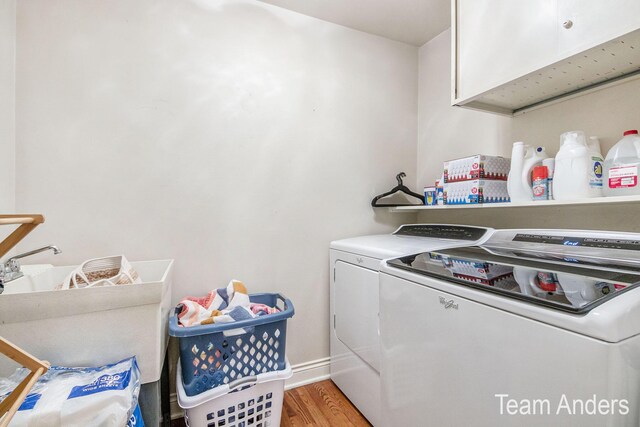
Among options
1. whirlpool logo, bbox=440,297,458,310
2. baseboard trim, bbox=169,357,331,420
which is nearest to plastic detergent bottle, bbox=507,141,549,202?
whirlpool logo, bbox=440,297,458,310

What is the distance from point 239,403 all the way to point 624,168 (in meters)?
1.85

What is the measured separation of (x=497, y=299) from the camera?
2.59 feet

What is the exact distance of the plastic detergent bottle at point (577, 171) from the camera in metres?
1.17

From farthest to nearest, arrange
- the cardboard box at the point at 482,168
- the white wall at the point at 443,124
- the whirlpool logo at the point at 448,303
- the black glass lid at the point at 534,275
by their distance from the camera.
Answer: the white wall at the point at 443,124
the cardboard box at the point at 482,168
the whirlpool logo at the point at 448,303
the black glass lid at the point at 534,275

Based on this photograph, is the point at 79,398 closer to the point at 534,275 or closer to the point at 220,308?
the point at 220,308

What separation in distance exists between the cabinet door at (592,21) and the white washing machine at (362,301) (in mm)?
864

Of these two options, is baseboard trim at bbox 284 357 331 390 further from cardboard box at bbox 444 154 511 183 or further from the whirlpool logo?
cardboard box at bbox 444 154 511 183

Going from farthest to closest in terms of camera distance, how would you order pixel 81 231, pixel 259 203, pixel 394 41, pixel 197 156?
pixel 394 41 → pixel 259 203 → pixel 197 156 → pixel 81 231

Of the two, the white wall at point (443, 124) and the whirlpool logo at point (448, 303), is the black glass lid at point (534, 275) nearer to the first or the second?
the whirlpool logo at point (448, 303)

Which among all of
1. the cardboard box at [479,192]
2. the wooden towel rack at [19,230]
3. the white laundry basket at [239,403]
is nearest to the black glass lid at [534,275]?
the cardboard box at [479,192]

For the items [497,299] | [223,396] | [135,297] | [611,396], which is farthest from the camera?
[223,396]

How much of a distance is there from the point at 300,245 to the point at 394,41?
67.8 inches

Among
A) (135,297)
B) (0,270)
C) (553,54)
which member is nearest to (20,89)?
(0,270)

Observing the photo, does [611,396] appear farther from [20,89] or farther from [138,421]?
[20,89]
